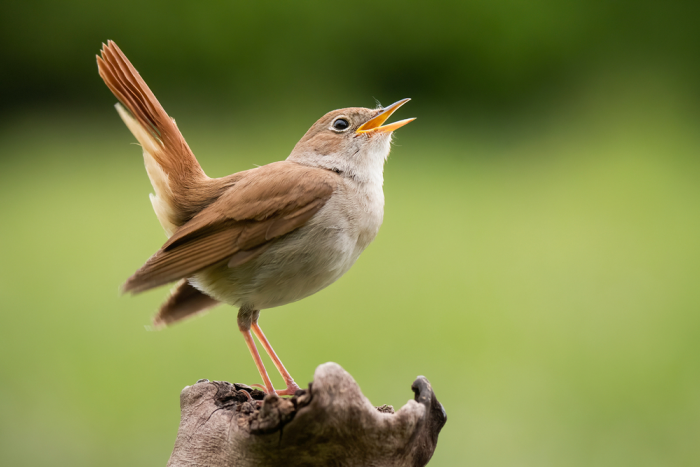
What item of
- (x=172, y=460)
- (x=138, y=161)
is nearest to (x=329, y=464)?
(x=172, y=460)

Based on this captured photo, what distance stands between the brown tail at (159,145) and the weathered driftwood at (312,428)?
0.63 m

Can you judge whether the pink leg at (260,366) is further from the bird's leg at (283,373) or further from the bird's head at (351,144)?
the bird's head at (351,144)

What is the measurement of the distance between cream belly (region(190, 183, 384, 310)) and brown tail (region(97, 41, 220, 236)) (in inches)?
11.0

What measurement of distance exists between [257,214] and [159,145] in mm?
516

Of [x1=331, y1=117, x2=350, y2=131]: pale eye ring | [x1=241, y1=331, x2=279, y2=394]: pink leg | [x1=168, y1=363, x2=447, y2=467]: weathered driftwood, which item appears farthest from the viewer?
[x1=331, y1=117, x2=350, y2=131]: pale eye ring

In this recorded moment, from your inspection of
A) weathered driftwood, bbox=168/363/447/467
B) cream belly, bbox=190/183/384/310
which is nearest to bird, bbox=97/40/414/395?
cream belly, bbox=190/183/384/310

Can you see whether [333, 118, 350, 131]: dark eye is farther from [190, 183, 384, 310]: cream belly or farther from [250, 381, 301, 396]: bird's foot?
[250, 381, 301, 396]: bird's foot

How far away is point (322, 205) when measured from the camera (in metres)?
2.05

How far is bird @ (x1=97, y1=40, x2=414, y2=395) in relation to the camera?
2.00m

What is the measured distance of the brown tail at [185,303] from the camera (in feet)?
7.77

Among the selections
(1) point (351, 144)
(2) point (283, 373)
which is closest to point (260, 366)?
(2) point (283, 373)

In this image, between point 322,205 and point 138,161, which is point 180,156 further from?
point 138,161

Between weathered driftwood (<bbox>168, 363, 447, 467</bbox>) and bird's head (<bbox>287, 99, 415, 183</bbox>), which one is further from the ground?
bird's head (<bbox>287, 99, 415, 183</bbox>)

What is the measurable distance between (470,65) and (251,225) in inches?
157
